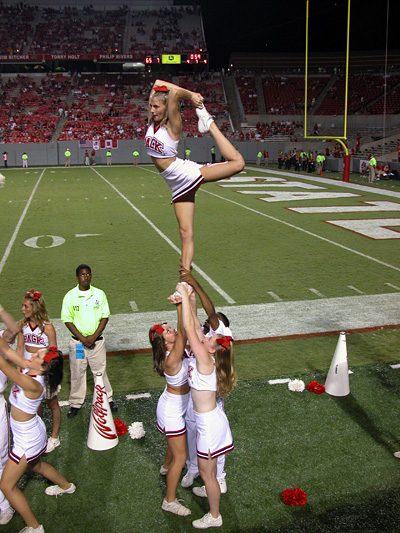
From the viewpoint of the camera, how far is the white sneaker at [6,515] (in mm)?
4234

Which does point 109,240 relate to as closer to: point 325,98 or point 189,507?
point 189,507

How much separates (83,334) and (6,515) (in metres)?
2.17

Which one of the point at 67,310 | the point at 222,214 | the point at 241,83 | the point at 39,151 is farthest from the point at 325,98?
the point at 67,310

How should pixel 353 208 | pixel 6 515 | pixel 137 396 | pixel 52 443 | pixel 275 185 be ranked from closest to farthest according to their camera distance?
pixel 6 515 → pixel 52 443 → pixel 137 396 → pixel 353 208 → pixel 275 185

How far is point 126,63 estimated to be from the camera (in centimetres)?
5897

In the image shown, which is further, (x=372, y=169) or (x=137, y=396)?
(x=372, y=169)

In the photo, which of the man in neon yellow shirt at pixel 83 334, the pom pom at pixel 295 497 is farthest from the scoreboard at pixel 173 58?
the pom pom at pixel 295 497

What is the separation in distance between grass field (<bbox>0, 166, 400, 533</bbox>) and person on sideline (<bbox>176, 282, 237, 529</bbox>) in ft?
1.22

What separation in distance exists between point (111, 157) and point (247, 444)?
138 ft

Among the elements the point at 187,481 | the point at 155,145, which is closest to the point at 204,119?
the point at 155,145

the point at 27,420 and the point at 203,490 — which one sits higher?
the point at 27,420

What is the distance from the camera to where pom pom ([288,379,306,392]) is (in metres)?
6.42

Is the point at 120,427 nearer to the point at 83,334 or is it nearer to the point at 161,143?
the point at 83,334

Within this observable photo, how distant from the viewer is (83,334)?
19.9ft
